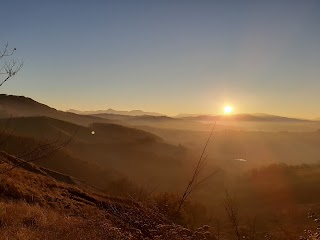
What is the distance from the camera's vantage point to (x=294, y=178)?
94750 millimetres

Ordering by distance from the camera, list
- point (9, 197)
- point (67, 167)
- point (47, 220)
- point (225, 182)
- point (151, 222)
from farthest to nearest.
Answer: point (225, 182), point (67, 167), point (9, 197), point (47, 220), point (151, 222)

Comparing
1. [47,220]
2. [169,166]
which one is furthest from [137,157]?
[47,220]

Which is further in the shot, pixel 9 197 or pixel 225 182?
pixel 225 182

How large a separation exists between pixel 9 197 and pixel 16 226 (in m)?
6.37

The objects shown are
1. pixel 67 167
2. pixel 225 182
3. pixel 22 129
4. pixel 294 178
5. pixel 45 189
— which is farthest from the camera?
pixel 22 129

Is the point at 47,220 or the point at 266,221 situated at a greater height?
the point at 47,220

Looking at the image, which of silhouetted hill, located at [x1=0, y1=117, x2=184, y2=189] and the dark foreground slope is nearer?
the dark foreground slope

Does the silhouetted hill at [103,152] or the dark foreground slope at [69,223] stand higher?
the dark foreground slope at [69,223]

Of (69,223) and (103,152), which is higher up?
(69,223)

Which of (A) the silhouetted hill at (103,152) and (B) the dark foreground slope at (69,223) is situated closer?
(B) the dark foreground slope at (69,223)

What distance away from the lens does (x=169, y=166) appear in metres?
112

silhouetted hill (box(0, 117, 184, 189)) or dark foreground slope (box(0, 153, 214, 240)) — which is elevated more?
dark foreground slope (box(0, 153, 214, 240))

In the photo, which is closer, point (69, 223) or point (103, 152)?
point (69, 223)

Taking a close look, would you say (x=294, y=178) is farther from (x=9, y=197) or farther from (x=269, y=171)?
(x=9, y=197)
